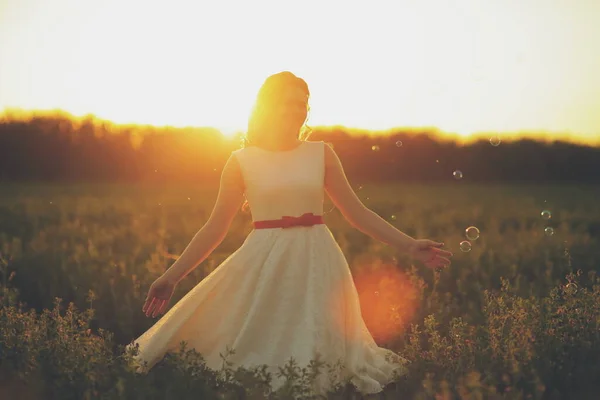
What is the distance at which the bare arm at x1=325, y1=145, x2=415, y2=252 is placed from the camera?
16.9 feet

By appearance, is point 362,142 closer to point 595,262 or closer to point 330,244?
point 595,262

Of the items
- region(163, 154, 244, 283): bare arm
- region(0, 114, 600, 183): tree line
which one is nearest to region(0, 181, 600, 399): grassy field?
region(163, 154, 244, 283): bare arm

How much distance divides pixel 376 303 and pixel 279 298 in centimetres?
259

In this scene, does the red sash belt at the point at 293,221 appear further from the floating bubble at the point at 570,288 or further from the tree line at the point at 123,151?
the tree line at the point at 123,151

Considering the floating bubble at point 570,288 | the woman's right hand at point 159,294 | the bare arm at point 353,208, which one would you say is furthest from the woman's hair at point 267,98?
the floating bubble at point 570,288

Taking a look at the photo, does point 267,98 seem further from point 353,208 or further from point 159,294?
point 159,294

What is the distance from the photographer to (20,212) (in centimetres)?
1436

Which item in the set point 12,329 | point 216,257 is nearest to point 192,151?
point 216,257

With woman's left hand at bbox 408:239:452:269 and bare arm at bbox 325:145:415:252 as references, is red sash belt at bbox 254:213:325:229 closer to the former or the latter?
bare arm at bbox 325:145:415:252

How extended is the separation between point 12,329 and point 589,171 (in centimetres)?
2938

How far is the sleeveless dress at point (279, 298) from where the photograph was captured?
488 cm

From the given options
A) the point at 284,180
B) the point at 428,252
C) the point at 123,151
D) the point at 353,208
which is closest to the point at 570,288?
the point at 428,252

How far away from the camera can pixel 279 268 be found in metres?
4.98

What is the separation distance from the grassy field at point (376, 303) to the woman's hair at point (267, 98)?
5.06 ft
